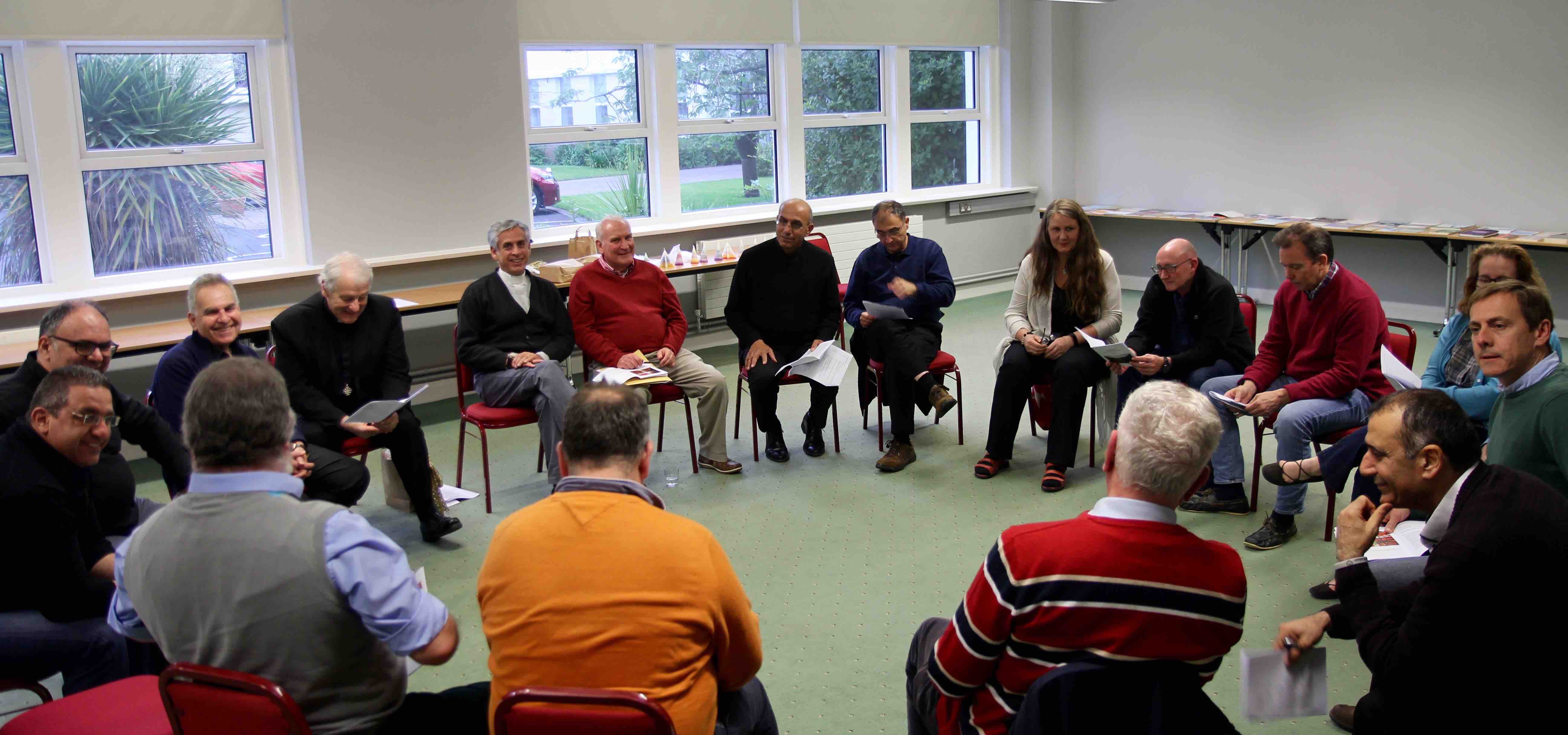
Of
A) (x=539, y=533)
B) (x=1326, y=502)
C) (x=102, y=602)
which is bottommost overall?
(x=1326, y=502)

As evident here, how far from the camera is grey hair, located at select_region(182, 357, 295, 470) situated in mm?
1899

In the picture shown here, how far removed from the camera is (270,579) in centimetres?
183

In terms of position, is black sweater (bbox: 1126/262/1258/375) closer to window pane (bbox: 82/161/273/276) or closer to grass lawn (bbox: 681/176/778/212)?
grass lawn (bbox: 681/176/778/212)

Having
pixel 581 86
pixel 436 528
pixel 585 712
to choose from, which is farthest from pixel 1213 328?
pixel 581 86

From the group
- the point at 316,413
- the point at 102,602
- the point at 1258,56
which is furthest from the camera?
the point at 1258,56

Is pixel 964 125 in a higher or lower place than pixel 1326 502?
higher

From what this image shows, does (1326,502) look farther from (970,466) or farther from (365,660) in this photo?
(365,660)

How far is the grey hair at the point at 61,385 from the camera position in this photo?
8.45ft

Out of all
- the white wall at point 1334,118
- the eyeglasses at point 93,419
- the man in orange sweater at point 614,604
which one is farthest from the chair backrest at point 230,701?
the white wall at point 1334,118

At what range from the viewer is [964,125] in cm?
959

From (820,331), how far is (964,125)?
4.74 meters

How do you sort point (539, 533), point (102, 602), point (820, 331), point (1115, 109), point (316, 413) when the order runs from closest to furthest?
point (539, 533)
point (102, 602)
point (316, 413)
point (820, 331)
point (1115, 109)

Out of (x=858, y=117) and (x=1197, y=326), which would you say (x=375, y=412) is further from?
(x=858, y=117)

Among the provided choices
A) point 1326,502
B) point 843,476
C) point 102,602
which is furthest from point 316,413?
point 1326,502
